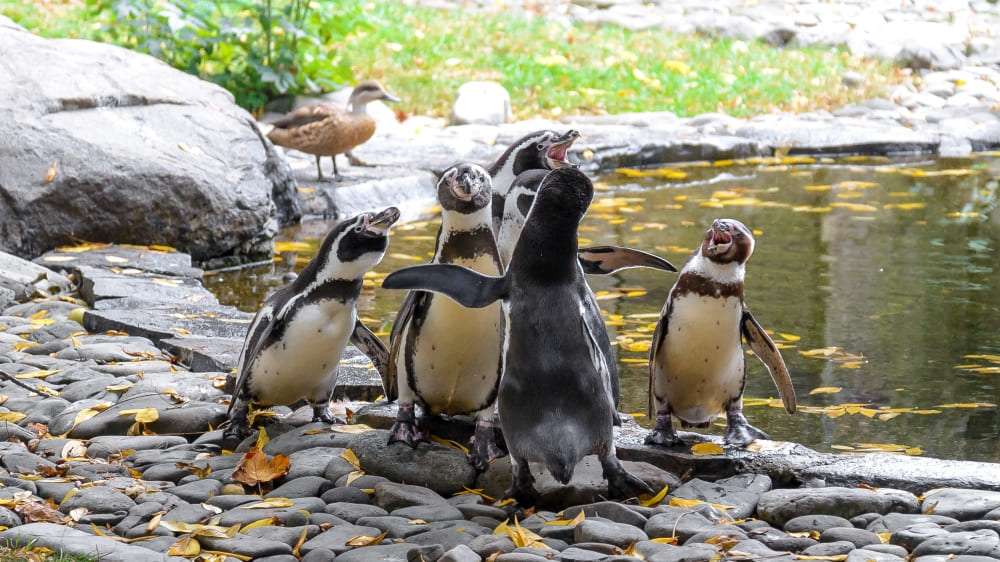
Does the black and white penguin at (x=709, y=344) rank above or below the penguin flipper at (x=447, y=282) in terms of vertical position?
below

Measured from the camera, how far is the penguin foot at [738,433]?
13.6 ft

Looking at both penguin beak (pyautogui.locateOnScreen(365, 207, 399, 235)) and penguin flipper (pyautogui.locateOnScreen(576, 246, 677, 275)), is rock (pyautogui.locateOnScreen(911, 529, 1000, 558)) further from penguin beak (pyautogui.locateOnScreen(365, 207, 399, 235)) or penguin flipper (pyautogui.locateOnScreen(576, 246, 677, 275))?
penguin beak (pyautogui.locateOnScreen(365, 207, 399, 235))

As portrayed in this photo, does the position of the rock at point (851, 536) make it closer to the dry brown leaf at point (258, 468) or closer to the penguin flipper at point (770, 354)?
the penguin flipper at point (770, 354)

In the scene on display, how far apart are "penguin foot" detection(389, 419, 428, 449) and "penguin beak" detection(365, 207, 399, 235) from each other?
0.62 m

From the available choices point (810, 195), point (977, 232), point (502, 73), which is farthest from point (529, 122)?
point (977, 232)

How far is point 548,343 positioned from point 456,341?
1.35 feet

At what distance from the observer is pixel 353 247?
408cm

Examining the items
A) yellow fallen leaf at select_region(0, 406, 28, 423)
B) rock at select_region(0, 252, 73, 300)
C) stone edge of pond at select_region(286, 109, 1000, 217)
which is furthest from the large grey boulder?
yellow fallen leaf at select_region(0, 406, 28, 423)

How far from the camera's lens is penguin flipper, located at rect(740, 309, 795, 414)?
13.8 ft

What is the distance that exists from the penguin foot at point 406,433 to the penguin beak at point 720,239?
111cm

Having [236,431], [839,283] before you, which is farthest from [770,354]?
[839,283]

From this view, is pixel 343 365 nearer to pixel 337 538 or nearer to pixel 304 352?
pixel 304 352

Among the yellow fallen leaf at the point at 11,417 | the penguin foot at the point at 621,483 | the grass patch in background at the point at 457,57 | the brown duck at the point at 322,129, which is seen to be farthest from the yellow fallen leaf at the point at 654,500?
the grass patch in background at the point at 457,57

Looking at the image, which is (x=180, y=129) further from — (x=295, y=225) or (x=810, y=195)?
(x=810, y=195)
